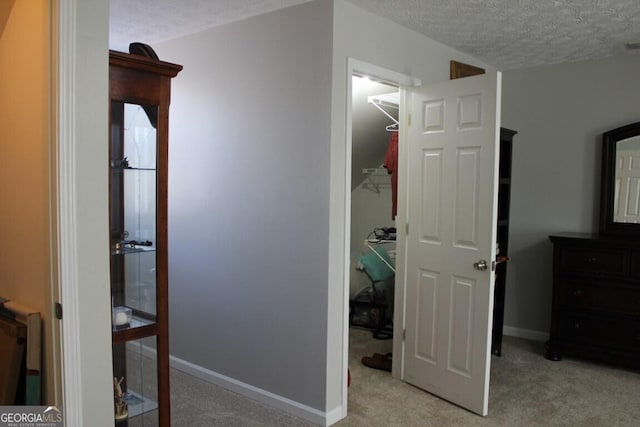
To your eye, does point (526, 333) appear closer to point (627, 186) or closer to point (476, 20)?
point (627, 186)

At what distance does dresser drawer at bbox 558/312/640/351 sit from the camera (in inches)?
138

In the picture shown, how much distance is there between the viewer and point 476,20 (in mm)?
2959

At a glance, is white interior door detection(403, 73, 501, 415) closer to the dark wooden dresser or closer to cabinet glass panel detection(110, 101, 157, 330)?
the dark wooden dresser

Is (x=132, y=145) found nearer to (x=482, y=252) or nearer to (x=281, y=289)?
(x=281, y=289)

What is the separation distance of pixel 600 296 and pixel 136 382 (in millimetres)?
3263

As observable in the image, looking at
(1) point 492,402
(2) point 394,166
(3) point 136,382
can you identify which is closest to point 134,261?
(3) point 136,382

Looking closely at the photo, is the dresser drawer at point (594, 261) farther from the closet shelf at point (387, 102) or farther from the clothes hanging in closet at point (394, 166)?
the closet shelf at point (387, 102)

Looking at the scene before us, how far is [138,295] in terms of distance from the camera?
6.87 ft

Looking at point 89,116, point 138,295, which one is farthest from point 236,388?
point 89,116

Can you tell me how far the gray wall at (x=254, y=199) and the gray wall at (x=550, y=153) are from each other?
2448 mm

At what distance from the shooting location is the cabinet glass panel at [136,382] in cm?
205

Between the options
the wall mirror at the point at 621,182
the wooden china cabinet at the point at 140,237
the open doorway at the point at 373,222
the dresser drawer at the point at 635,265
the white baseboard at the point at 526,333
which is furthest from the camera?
the white baseboard at the point at 526,333

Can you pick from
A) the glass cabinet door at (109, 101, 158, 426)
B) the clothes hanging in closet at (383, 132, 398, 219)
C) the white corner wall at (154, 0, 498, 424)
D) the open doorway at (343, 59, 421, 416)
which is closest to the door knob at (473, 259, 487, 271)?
the open doorway at (343, 59, 421, 416)

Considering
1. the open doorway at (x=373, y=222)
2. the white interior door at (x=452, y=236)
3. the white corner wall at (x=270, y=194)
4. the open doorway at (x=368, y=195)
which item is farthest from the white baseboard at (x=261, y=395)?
the white interior door at (x=452, y=236)
